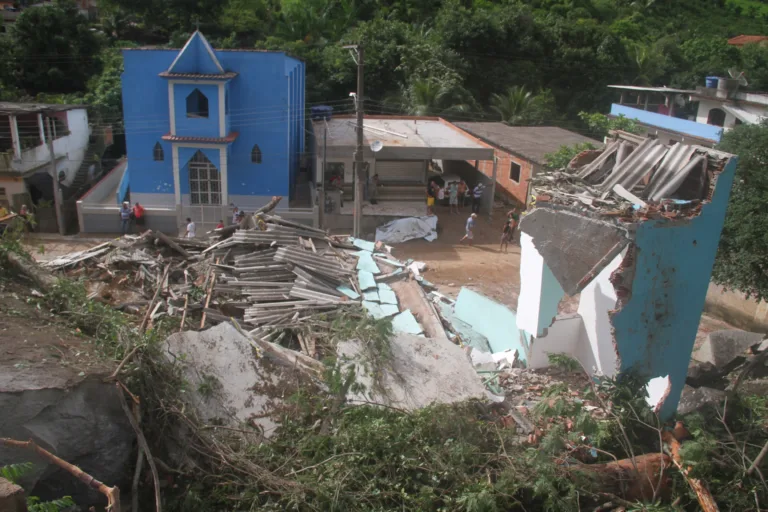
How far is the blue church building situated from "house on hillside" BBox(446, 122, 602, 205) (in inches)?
321

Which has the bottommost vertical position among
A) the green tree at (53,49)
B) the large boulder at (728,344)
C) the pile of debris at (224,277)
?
the large boulder at (728,344)

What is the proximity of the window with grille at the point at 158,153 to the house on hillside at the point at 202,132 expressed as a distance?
35 mm

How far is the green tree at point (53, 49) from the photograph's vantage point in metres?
31.3

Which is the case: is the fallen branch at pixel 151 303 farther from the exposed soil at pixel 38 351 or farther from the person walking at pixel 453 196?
the person walking at pixel 453 196

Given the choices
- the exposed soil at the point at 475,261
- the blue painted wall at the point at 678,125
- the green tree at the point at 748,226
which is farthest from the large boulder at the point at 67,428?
the blue painted wall at the point at 678,125

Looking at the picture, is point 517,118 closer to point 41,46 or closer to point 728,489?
point 41,46

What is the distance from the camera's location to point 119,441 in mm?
5312

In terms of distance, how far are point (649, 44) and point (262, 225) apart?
4093cm

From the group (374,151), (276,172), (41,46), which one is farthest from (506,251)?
(41,46)

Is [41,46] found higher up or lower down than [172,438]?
higher up

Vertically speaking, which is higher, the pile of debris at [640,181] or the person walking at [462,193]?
the pile of debris at [640,181]

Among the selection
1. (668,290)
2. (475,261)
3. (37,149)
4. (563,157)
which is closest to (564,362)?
(668,290)

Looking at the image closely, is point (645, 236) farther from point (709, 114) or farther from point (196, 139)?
point (709, 114)

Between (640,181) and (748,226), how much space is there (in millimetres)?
7520
